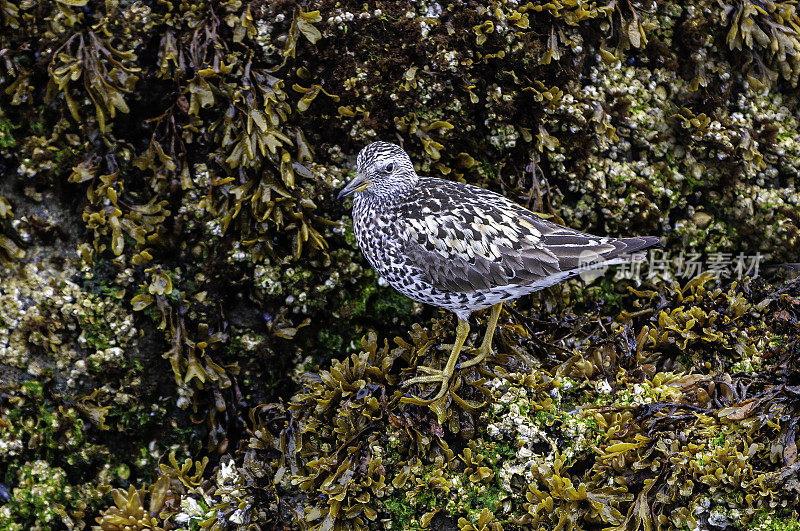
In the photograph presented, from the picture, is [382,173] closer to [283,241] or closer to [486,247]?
[486,247]

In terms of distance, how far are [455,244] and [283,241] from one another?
55.1 inches

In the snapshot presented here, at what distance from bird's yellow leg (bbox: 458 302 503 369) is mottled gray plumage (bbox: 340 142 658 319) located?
0.79 ft

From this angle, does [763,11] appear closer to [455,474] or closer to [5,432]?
[455,474]

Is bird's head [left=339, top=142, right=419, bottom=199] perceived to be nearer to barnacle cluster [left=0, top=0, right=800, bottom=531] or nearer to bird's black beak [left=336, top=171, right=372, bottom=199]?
bird's black beak [left=336, top=171, right=372, bottom=199]

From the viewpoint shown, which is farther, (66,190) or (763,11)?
(763,11)

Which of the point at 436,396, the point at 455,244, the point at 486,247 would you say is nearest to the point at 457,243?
the point at 455,244

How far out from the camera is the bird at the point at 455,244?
382 centimetres

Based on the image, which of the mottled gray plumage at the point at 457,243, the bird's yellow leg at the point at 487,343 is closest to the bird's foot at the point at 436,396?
the bird's yellow leg at the point at 487,343

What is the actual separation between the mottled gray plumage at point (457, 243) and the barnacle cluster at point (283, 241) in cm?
59

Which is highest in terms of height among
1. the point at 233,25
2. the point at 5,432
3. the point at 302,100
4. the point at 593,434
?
the point at 233,25

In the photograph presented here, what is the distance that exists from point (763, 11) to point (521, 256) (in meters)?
3.06

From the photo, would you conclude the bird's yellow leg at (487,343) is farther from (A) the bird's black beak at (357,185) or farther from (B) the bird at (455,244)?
(A) the bird's black beak at (357,185)

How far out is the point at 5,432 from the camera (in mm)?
4477

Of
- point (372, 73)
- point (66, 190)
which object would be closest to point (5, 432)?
point (66, 190)
